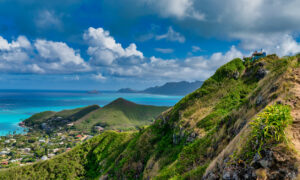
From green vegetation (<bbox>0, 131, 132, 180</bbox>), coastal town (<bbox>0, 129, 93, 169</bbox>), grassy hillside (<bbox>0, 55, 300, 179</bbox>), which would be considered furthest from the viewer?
coastal town (<bbox>0, 129, 93, 169</bbox>)

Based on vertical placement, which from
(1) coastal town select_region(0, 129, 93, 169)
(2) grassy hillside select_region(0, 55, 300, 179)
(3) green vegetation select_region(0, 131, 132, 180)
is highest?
(2) grassy hillside select_region(0, 55, 300, 179)

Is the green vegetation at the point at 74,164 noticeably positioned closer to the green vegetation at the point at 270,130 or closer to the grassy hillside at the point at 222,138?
the grassy hillside at the point at 222,138

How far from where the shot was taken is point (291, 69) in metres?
8.80

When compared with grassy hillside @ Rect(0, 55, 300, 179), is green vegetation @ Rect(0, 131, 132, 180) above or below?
below

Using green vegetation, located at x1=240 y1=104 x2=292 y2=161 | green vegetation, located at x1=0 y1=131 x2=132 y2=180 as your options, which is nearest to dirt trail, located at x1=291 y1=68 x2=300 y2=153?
green vegetation, located at x1=240 y1=104 x2=292 y2=161

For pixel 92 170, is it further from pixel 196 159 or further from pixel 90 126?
pixel 90 126

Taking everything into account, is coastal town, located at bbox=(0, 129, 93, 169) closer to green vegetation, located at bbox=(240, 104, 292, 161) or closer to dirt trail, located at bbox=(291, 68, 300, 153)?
green vegetation, located at bbox=(240, 104, 292, 161)

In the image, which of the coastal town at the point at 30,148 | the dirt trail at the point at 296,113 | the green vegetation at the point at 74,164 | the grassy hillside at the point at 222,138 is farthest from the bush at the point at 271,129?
the coastal town at the point at 30,148

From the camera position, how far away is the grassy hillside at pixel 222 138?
5.29 metres

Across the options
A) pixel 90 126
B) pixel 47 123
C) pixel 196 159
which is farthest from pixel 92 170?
pixel 47 123

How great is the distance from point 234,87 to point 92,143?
170 feet

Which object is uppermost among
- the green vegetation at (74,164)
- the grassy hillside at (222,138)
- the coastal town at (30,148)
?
the grassy hillside at (222,138)

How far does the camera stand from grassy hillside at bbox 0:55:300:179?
5289mm

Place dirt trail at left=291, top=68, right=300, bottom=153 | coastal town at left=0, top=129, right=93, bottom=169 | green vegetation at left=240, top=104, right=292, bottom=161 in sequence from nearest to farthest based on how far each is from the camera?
dirt trail at left=291, top=68, right=300, bottom=153 < green vegetation at left=240, top=104, right=292, bottom=161 < coastal town at left=0, top=129, right=93, bottom=169
